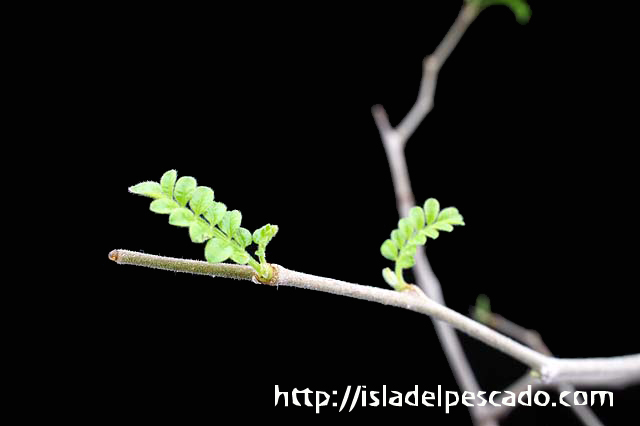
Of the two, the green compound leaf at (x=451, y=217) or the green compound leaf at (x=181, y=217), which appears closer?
the green compound leaf at (x=181, y=217)

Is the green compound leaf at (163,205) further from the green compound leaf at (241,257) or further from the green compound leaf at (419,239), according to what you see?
the green compound leaf at (419,239)

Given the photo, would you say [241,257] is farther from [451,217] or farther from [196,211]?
[451,217]

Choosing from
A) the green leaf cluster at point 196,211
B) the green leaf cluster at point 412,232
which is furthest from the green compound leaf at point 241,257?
the green leaf cluster at point 412,232

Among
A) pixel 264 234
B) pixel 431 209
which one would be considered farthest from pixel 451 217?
pixel 264 234

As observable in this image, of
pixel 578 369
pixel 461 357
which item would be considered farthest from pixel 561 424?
pixel 578 369

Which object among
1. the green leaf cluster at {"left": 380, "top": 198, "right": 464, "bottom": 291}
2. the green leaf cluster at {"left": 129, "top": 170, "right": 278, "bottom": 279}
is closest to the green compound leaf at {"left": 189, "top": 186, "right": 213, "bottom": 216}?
the green leaf cluster at {"left": 129, "top": 170, "right": 278, "bottom": 279}

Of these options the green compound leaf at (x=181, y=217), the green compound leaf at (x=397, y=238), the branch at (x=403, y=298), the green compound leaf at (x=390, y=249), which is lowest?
the branch at (x=403, y=298)

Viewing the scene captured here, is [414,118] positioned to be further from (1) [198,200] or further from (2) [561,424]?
(1) [198,200]
